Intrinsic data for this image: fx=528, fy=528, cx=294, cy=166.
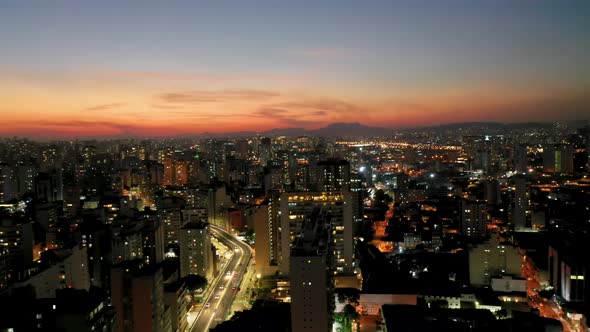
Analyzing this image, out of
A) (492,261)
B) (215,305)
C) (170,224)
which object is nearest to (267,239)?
(215,305)

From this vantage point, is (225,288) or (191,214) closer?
(225,288)

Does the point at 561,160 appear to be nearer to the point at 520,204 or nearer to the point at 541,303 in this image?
the point at 520,204

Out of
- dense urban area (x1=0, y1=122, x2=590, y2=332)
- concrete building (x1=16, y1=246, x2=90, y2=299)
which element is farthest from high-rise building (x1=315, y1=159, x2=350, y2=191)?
concrete building (x1=16, y1=246, x2=90, y2=299)

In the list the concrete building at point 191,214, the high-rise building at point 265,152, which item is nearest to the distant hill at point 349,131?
the high-rise building at point 265,152

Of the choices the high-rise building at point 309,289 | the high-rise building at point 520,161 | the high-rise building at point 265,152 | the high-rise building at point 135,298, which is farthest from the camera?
the high-rise building at point 265,152

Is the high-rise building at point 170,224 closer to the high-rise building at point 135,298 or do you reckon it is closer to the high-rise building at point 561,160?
the high-rise building at point 135,298

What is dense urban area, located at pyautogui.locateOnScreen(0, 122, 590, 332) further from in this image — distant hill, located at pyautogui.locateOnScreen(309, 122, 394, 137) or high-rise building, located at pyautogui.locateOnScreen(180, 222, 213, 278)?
distant hill, located at pyautogui.locateOnScreen(309, 122, 394, 137)
